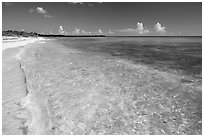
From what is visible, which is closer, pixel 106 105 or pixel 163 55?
pixel 106 105

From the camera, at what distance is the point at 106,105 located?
10.3 meters

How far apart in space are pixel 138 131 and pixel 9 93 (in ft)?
23.3

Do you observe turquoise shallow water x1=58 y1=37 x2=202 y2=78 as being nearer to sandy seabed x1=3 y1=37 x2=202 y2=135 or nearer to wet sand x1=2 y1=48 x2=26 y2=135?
sandy seabed x1=3 y1=37 x2=202 y2=135

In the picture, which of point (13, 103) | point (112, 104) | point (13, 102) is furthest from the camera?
point (112, 104)

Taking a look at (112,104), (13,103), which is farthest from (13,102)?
(112,104)

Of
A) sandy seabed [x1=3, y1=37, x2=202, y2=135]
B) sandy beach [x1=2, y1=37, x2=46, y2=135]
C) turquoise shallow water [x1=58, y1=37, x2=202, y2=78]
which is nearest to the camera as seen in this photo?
sandy beach [x1=2, y1=37, x2=46, y2=135]

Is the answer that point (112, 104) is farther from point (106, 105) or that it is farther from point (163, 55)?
point (163, 55)

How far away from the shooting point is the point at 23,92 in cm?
1191

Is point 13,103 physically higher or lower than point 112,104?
higher

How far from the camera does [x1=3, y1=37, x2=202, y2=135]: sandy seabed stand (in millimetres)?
8164

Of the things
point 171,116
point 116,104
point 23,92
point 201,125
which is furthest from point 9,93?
point 201,125

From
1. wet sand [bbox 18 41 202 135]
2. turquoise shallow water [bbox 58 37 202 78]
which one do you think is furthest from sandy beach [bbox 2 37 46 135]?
turquoise shallow water [bbox 58 37 202 78]

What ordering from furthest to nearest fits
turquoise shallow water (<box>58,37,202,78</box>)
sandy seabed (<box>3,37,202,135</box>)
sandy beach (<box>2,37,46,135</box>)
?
turquoise shallow water (<box>58,37,202,78</box>) → sandy seabed (<box>3,37,202,135</box>) → sandy beach (<box>2,37,46,135</box>)

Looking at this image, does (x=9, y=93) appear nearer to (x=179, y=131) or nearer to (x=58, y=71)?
(x=58, y=71)
